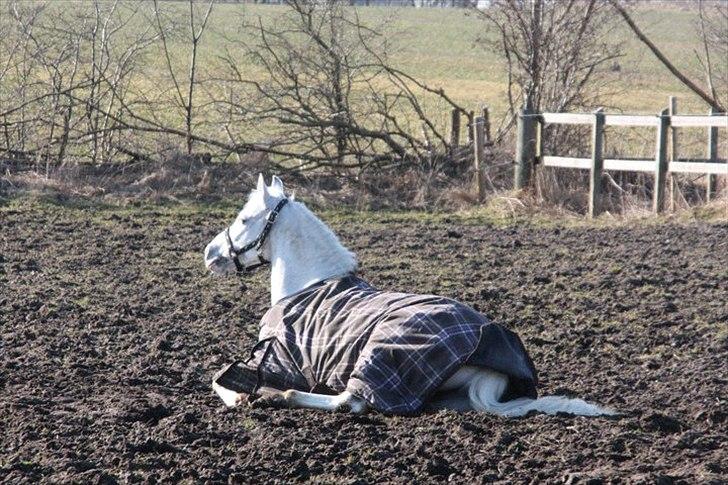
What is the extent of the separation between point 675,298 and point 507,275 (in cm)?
176

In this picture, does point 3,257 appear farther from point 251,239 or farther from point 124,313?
point 251,239

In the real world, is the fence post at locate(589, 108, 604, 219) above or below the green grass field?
below

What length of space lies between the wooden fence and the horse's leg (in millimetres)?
9790

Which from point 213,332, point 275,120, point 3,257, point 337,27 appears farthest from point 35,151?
point 213,332

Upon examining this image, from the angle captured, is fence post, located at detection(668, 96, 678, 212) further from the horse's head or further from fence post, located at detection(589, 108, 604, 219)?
the horse's head

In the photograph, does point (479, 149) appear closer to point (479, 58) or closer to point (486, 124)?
point (486, 124)

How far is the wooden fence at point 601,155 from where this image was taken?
49.3 feet

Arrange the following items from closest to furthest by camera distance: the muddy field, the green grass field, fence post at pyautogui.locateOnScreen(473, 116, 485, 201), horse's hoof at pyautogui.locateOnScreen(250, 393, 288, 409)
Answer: the muddy field, horse's hoof at pyautogui.locateOnScreen(250, 393, 288, 409), fence post at pyautogui.locateOnScreen(473, 116, 485, 201), the green grass field

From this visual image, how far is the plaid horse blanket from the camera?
575 cm

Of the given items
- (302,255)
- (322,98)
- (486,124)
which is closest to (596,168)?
(486,124)

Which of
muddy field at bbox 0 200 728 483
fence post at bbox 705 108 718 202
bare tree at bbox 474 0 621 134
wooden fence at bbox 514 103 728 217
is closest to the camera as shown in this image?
muddy field at bbox 0 200 728 483

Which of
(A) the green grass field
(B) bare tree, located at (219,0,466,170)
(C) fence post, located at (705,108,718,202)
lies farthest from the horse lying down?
(A) the green grass field

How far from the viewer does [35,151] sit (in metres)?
17.5

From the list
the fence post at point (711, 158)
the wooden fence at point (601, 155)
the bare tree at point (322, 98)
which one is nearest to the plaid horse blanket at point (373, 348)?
the wooden fence at point (601, 155)
